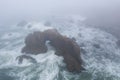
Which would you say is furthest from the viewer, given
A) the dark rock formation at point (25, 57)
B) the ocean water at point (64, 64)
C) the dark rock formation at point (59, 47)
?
the dark rock formation at point (25, 57)

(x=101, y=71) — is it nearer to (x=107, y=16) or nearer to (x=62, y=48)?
(x=62, y=48)

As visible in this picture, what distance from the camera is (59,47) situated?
35656 mm

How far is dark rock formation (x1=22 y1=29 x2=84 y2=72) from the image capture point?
3244cm

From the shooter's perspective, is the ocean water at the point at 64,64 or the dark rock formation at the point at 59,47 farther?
the dark rock formation at the point at 59,47

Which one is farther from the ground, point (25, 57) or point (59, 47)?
point (59, 47)

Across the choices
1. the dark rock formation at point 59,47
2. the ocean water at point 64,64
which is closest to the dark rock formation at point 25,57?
the ocean water at point 64,64

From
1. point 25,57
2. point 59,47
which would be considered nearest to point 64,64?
point 59,47

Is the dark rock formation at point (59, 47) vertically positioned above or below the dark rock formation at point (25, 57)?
above

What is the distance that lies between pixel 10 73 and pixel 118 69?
1547 centimetres

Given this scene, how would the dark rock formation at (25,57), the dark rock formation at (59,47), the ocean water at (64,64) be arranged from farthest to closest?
1. the dark rock formation at (25,57)
2. the dark rock formation at (59,47)
3. the ocean water at (64,64)

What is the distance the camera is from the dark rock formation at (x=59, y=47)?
32.4 metres

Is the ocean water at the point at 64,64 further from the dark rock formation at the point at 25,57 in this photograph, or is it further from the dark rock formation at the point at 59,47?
the dark rock formation at the point at 59,47

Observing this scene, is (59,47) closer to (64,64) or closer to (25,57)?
(64,64)

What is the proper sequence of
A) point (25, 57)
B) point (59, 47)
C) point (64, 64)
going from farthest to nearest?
point (59, 47) < point (25, 57) < point (64, 64)
